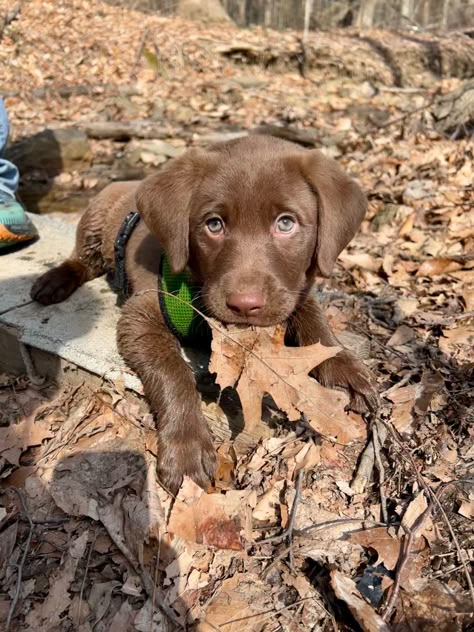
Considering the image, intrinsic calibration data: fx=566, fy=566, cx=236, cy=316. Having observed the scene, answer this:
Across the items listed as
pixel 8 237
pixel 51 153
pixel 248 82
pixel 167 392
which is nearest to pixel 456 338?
pixel 167 392

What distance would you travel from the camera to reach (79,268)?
4.50 m

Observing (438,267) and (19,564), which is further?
(438,267)

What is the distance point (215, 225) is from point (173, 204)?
0.28 meters

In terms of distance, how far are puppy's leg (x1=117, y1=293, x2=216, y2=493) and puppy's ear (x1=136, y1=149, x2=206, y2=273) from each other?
1.44 ft

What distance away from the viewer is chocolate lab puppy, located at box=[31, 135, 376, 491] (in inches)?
114

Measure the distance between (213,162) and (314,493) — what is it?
1893mm

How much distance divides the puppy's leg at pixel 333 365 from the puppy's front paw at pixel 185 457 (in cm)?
79

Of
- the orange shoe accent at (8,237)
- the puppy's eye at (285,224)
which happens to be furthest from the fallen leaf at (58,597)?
the orange shoe accent at (8,237)

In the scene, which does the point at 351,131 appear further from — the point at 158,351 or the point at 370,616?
the point at 370,616

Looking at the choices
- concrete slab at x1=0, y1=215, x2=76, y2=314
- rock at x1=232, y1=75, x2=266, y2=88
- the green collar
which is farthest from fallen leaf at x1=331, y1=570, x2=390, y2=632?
rock at x1=232, y1=75, x2=266, y2=88

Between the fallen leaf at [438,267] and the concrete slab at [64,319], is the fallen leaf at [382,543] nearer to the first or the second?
the concrete slab at [64,319]

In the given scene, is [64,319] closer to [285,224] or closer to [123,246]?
[123,246]

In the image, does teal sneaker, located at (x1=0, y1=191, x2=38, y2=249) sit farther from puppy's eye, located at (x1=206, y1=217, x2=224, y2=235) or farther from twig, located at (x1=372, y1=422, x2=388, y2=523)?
twig, located at (x1=372, y1=422, x2=388, y2=523)

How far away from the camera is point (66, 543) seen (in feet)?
8.73
